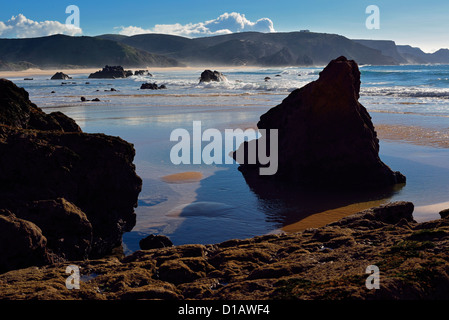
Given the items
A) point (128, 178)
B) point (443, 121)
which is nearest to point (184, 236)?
point (128, 178)

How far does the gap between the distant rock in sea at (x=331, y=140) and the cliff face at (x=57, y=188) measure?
17.2 ft

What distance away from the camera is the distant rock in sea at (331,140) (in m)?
11.4

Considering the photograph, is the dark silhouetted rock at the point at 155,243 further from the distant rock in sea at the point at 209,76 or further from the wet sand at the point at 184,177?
the distant rock in sea at the point at 209,76

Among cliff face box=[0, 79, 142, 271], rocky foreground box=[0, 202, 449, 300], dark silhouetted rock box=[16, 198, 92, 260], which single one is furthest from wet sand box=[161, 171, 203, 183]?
rocky foreground box=[0, 202, 449, 300]

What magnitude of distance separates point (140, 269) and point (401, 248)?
304 centimetres

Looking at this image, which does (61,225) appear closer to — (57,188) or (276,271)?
(57,188)

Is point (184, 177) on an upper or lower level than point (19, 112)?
lower

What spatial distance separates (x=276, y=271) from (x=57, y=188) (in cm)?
374

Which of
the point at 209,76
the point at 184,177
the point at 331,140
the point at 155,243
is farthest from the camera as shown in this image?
the point at 209,76

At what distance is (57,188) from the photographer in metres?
6.91

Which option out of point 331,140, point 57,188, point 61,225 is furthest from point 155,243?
point 331,140

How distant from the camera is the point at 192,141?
17.2 m

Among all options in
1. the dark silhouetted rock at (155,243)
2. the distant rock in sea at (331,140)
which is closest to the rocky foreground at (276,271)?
the dark silhouetted rock at (155,243)
